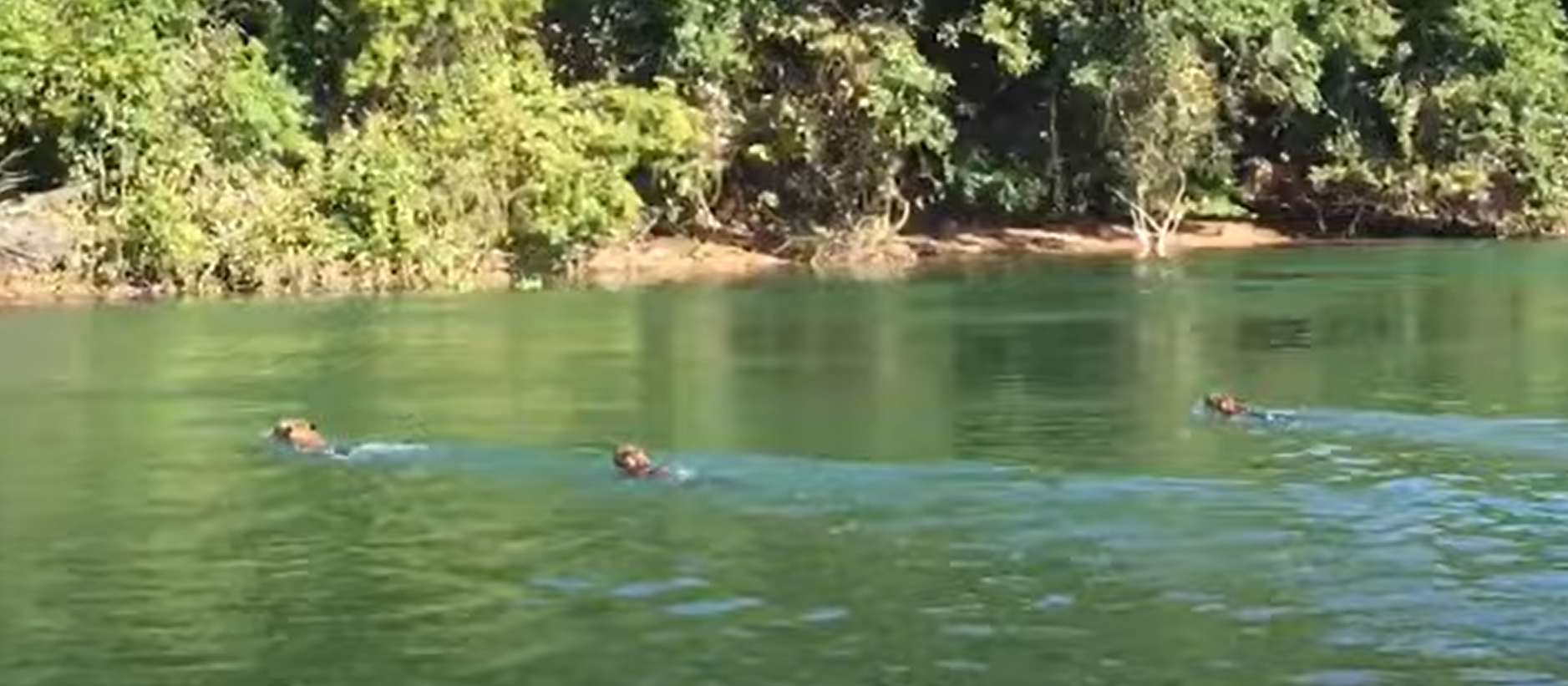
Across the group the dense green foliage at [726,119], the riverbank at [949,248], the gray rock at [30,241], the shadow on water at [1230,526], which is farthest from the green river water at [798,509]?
the riverbank at [949,248]

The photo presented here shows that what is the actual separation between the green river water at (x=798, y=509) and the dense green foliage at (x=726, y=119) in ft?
33.2

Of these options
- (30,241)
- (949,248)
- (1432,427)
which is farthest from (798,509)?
(949,248)

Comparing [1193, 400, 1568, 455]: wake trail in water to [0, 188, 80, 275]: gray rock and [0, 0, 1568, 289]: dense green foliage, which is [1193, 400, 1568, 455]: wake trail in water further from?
[0, 188, 80, 275]: gray rock

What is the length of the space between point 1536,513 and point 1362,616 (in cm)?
396

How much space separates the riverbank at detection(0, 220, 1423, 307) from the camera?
4259 cm

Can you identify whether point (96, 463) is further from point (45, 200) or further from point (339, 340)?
point (45, 200)

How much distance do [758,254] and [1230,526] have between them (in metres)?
35.8

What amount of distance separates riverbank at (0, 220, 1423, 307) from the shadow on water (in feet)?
Result: 72.4

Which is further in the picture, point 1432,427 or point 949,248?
point 949,248

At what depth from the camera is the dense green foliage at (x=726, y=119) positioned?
43875 millimetres

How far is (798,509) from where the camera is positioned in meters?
18.5

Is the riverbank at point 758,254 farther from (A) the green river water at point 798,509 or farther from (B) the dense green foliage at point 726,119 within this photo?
(A) the green river water at point 798,509

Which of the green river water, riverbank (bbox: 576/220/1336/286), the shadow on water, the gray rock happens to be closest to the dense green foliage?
the gray rock

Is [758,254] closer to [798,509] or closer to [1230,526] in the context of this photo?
[798,509]
